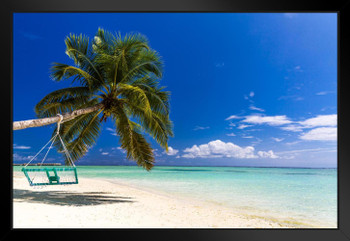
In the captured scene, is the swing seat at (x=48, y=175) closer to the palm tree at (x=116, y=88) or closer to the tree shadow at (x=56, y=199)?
the tree shadow at (x=56, y=199)

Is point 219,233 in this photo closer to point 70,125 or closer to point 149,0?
point 149,0

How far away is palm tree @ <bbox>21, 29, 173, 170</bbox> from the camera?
476 centimetres

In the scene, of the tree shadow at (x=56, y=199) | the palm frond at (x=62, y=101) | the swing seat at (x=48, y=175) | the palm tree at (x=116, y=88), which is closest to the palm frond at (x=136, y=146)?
the palm tree at (x=116, y=88)

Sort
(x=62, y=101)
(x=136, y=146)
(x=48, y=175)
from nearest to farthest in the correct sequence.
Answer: (x=48, y=175), (x=62, y=101), (x=136, y=146)

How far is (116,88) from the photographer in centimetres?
507

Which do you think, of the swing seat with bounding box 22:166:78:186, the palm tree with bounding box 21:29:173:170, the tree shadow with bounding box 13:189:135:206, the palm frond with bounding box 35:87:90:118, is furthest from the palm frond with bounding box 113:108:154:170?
the tree shadow with bounding box 13:189:135:206

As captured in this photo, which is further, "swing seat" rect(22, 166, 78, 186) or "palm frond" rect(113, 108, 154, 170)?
"palm frond" rect(113, 108, 154, 170)

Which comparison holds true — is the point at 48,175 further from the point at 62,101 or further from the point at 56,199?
the point at 56,199

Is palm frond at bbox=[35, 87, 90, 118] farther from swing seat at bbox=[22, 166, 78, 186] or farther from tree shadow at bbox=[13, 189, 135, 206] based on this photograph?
tree shadow at bbox=[13, 189, 135, 206]

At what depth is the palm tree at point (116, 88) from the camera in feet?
15.6

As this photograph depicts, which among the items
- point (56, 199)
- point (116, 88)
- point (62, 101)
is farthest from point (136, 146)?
point (56, 199)

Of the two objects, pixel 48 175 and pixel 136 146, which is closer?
pixel 48 175

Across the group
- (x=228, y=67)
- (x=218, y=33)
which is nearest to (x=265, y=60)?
(x=228, y=67)

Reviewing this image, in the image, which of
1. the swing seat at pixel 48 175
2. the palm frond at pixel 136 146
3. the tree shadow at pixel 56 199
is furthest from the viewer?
the tree shadow at pixel 56 199
